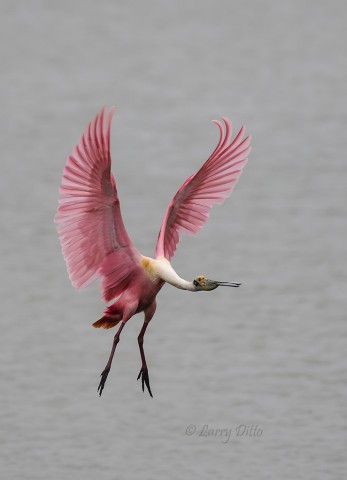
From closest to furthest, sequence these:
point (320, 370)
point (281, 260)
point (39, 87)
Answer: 1. point (320, 370)
2. point (281, 260)
3. point (39, 87)

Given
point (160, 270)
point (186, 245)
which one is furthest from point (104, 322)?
point (186, 245)

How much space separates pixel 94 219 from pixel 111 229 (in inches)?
7.6

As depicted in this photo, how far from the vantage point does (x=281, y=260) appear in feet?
75.5

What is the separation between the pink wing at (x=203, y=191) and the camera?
14070mm

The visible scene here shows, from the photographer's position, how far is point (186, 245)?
76.3 feet

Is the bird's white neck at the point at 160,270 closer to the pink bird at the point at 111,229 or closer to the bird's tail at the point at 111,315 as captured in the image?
the pink bird at the point at 111,229

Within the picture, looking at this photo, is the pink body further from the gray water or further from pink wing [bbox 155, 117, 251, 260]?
the gray water

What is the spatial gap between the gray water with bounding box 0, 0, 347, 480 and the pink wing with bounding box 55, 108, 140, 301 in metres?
3.70

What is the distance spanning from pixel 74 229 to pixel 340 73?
60.4ft

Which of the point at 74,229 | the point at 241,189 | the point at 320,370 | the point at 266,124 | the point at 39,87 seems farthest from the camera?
the point at 39,87

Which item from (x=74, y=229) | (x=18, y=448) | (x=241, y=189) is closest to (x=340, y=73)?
(x=241, y=189)

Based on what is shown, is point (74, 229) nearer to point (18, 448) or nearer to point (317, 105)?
point (18, 448)

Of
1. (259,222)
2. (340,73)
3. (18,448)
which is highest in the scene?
(340,73)
